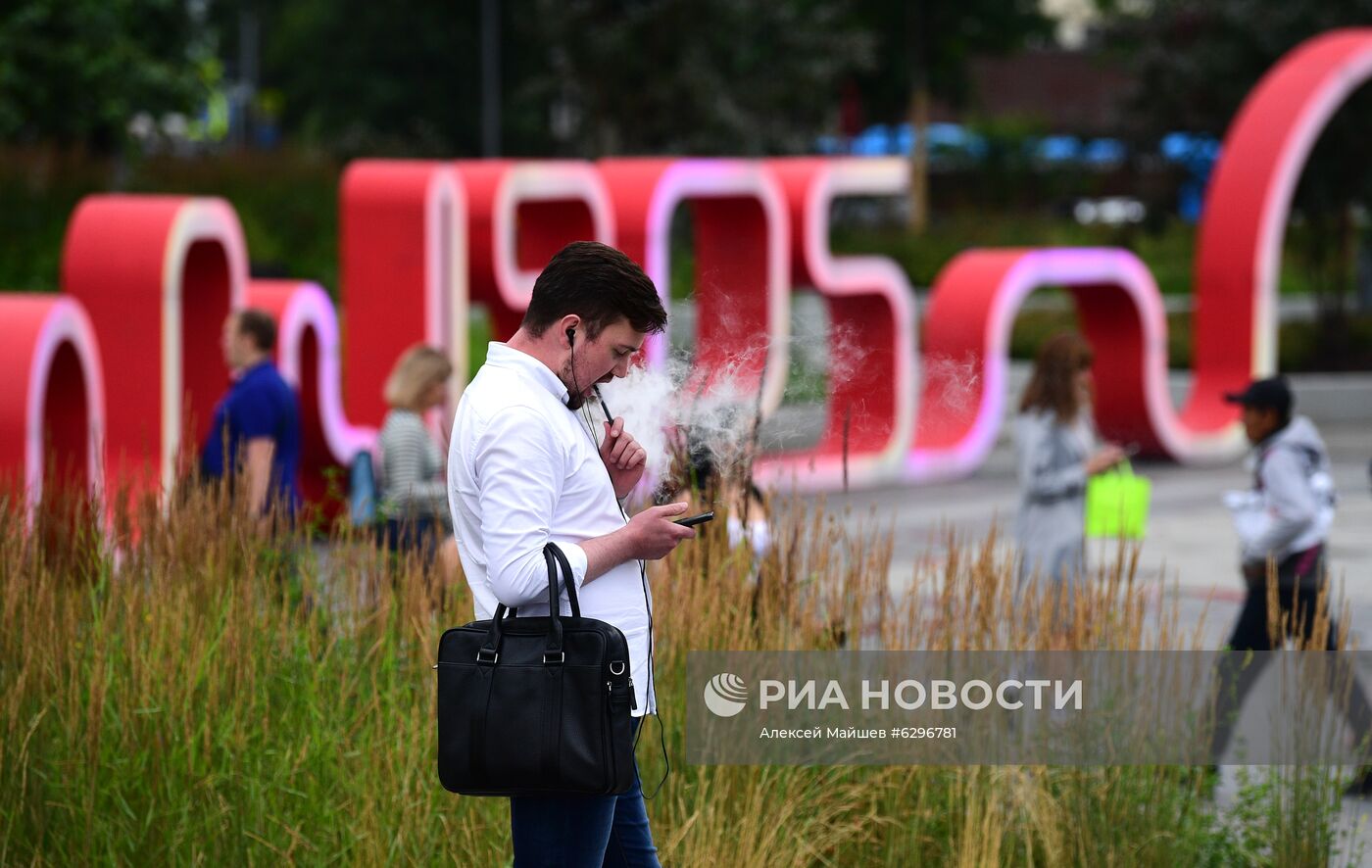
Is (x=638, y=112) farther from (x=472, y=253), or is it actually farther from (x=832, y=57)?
(x=472, y=253)

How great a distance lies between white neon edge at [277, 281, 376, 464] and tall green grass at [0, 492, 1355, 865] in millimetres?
5799

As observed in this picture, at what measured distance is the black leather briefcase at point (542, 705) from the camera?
2.97m

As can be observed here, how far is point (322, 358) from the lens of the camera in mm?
11047

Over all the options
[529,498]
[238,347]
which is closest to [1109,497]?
[238,347]

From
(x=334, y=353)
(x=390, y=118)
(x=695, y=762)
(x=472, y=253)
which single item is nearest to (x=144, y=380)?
(x=334, y=353)

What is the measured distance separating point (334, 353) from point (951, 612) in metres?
7.23

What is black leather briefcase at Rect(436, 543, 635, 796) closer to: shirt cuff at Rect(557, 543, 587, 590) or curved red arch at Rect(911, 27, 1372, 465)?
shirt cuff at Rect(557, 543, 587, 590)

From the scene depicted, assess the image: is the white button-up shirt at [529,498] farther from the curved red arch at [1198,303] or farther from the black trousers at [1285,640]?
the curved red arch at [1198,303]

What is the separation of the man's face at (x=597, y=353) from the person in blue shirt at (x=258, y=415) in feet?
11.0

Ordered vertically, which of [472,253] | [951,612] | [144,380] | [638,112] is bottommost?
[951,612]

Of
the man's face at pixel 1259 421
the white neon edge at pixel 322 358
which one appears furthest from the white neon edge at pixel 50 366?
the man's face at pixel 1259 421

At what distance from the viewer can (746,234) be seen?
13117 mm

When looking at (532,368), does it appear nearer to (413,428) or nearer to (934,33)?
(413,428)

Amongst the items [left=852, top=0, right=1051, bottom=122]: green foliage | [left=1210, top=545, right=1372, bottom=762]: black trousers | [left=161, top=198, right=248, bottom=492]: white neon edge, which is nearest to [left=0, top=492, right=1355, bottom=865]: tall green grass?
[left=1210, top=545, right=1372, bottom=762]: black trousers
